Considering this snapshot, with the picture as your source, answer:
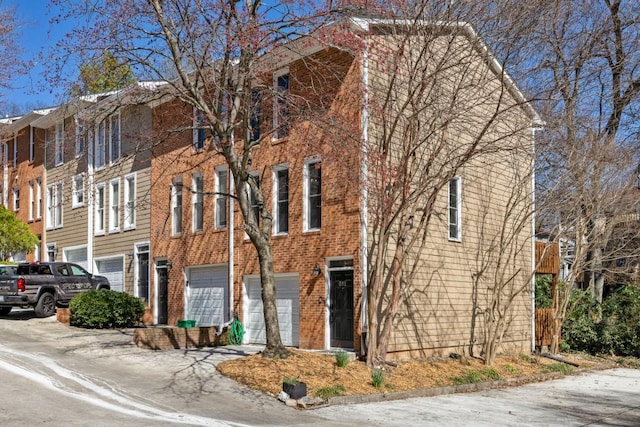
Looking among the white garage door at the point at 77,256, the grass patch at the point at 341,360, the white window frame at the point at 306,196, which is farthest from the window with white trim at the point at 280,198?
the white garage door at the point at 77,256

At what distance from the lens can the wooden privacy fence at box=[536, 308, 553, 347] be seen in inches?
983

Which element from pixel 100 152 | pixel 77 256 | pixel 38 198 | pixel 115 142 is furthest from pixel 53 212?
pixel 115 142

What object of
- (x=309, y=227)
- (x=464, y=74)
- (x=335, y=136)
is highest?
(x=464, y=74)

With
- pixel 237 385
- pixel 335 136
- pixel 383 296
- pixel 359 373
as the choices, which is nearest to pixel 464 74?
pixel 335 136

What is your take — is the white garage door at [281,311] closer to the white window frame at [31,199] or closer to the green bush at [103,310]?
the green bush at [103,310]

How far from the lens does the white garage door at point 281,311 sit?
2031 centimetres

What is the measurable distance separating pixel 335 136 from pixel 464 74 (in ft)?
10.8

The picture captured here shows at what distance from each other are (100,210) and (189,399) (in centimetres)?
1781

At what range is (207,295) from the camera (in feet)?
77.8

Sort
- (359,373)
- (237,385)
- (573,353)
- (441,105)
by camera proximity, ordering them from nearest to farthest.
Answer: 1. (237,385)
2. (359,373)
3. (441,105)
4. (573,353)

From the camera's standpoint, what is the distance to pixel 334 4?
1501 centimetres

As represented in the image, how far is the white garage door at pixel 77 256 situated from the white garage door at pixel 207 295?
7.55 metres

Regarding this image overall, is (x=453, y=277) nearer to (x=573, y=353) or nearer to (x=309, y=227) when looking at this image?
(x=309, y=227)

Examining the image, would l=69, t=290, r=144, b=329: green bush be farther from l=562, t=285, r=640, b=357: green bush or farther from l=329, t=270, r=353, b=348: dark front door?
l=562, t=285, r=640, b=357: green bush
